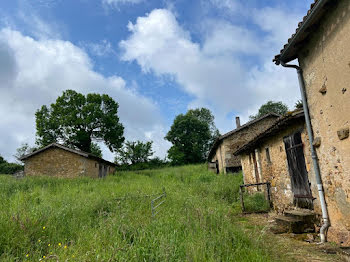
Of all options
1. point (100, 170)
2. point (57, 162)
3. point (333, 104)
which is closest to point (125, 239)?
point (333, 104)

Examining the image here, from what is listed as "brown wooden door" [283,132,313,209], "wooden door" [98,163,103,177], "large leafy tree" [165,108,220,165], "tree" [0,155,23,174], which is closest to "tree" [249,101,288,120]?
"large leafy tree" [165,108,220,165]

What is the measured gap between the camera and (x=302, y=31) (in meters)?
4.93

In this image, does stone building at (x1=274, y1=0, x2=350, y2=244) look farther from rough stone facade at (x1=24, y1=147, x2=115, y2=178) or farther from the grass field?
rough stone facade at (x1=24, y1=147, x2=115, y2=178)

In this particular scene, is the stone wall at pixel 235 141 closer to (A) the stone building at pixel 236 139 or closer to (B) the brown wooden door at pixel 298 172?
(A) the stone building at pixel 236 139

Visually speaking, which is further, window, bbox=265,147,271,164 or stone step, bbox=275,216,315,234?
window, bbox=265,147,271,164

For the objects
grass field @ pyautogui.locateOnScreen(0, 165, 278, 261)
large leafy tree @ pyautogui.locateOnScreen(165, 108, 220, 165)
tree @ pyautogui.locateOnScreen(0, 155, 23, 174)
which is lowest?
grass field @ pyautogui.locateOnScreen(0, 165, 278, 261)

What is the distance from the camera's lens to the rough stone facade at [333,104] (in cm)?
420

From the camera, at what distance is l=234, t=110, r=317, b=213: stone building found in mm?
5980

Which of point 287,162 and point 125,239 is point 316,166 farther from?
point 125,239

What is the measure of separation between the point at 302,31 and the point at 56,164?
1891cm

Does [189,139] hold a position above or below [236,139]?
above

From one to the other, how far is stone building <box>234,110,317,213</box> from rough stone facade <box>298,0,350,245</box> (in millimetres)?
733

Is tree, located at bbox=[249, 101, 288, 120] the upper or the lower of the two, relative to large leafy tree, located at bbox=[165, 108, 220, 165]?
upper

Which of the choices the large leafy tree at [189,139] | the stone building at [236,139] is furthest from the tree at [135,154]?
the stone building at [236,139]
